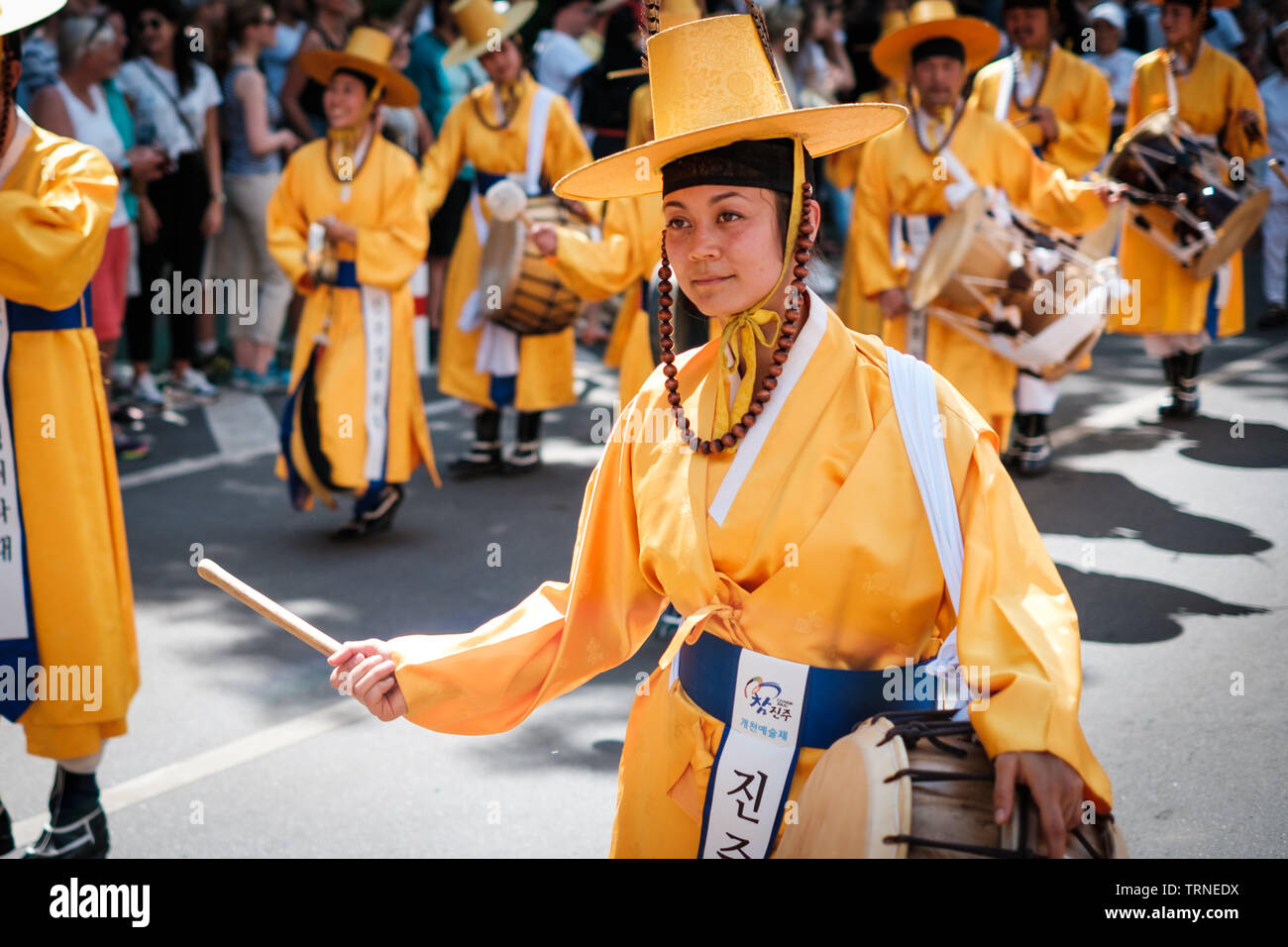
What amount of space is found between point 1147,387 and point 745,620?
8.06 m

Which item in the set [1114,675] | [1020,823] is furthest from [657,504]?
[1114,675]

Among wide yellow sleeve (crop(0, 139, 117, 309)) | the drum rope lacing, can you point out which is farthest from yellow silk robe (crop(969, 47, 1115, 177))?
the drum rope lacing

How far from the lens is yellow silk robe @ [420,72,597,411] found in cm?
721

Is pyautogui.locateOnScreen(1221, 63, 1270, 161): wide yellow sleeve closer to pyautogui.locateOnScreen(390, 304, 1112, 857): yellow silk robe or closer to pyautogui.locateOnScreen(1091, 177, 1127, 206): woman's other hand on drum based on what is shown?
pyautogui.locateOnScreen(1091, 177, 1127, 206): woman's other hand on drum

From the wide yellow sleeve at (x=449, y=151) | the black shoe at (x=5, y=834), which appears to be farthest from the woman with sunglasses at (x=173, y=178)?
the black shoe at (x=5, y=834)

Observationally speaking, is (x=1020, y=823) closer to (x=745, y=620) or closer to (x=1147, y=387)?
Result: (x=745, y=620)

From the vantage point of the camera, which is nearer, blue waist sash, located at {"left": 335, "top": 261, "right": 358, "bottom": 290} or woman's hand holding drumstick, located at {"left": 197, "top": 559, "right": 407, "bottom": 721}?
woman's hand holding drumstick, located at {"left": 197, "top": 559, "right": 407, "bottom": 721}

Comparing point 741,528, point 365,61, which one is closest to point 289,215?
point 365,61

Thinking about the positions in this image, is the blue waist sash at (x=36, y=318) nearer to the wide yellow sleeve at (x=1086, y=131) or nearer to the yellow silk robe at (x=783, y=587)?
the yellow silk robe at (x=783, y=587)

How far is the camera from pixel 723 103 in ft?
7.17

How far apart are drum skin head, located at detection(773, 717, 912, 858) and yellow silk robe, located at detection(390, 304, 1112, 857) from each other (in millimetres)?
126

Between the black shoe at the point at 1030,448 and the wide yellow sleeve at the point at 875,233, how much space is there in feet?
3.83

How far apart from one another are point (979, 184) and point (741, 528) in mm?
4595
